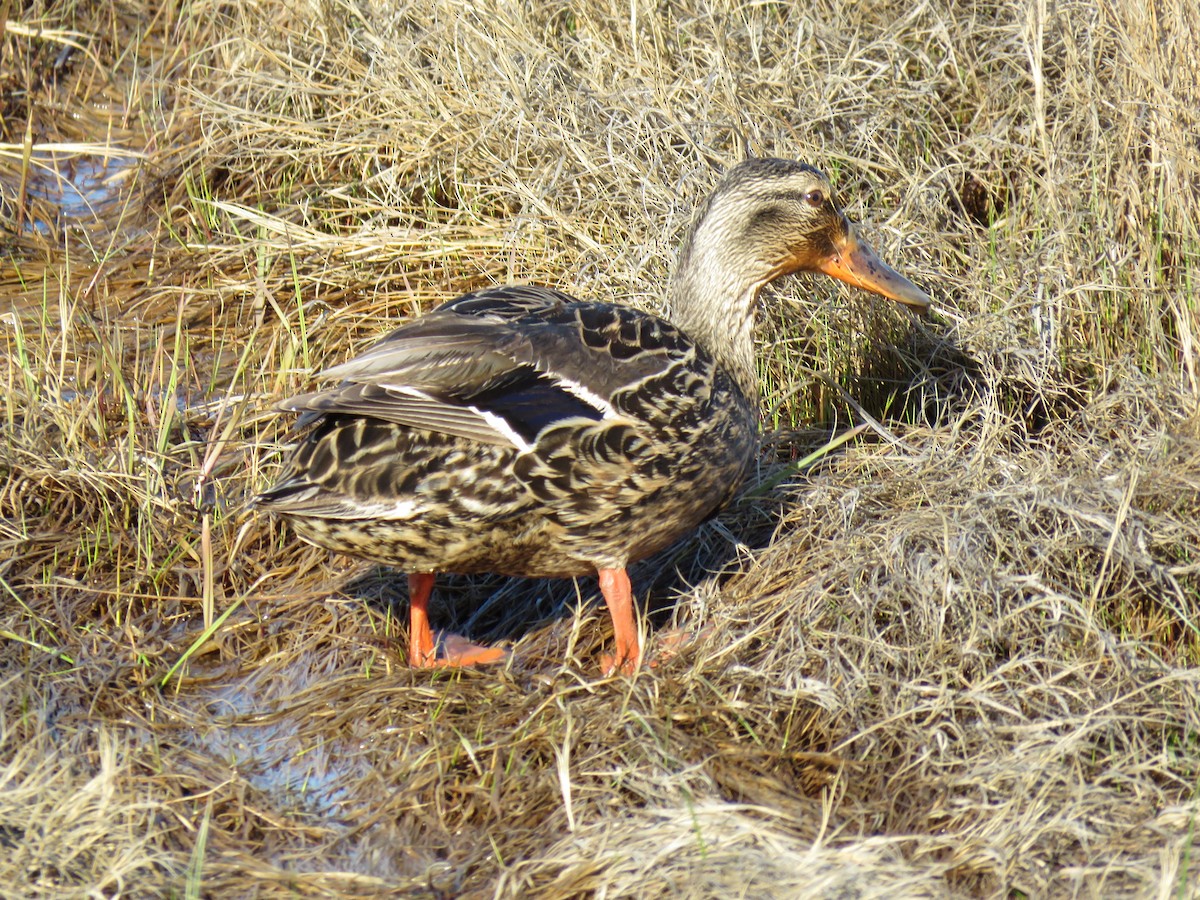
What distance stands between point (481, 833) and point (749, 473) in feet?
4.39

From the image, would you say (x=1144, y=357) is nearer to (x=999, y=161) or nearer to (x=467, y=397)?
(x=999, y=161)

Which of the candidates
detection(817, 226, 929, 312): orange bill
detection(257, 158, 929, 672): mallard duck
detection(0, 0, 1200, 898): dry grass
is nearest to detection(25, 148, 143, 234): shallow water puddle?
detection(0, 0, 1200, 898): dry grass

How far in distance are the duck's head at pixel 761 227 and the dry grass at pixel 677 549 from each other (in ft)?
1.66

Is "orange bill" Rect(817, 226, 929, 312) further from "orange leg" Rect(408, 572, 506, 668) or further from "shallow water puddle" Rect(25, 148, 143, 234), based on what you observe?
"shallow water puddle" Rect(25, 148, 143, 234)

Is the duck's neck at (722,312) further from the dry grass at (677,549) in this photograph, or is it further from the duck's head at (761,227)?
the dry grass at (677,549)

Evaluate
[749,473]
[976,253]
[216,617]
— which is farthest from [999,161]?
[216,617]

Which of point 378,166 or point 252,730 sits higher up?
point 378,166

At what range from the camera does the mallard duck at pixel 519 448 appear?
3.64 metres

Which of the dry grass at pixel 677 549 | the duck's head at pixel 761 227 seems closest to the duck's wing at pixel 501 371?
the duck's head at pixel 761 227

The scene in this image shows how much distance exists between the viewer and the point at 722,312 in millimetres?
4324

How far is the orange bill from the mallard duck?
361mm

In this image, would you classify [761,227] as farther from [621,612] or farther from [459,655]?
[459,655]

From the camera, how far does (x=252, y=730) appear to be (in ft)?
12.6

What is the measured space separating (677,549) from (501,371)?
3.39 feet
